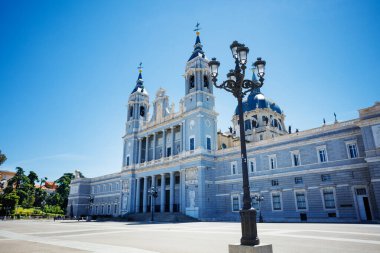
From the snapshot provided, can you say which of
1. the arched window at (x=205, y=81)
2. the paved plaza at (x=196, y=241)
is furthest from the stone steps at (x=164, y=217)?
the arched window at (x=205, y=81)

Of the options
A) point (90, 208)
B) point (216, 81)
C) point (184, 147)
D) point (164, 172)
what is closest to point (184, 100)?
point (184, 147)

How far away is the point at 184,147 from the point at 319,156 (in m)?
21.6

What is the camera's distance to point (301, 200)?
108 feet

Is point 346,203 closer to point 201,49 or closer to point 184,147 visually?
point 184,147

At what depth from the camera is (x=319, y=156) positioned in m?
32.4

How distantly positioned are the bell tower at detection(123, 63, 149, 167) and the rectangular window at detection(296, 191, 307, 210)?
34.2 metres

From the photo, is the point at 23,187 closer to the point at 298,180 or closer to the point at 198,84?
the point at 198,84

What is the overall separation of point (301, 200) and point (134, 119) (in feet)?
129

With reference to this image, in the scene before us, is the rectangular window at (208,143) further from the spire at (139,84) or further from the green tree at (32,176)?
the green tree at (32,176)

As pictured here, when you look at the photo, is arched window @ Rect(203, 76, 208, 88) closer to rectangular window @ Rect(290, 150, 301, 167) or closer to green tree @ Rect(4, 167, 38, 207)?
rectangular window @ Rect(290, 150, 301, 167)

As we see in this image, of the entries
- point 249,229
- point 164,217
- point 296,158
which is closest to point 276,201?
point 296,158

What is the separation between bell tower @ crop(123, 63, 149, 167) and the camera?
191 ft

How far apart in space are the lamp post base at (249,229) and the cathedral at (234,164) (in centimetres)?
2440

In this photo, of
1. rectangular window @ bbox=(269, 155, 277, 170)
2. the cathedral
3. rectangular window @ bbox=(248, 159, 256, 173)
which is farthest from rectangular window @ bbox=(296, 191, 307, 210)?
rectangular window @ bbox=(248, 159, 256, 173)
